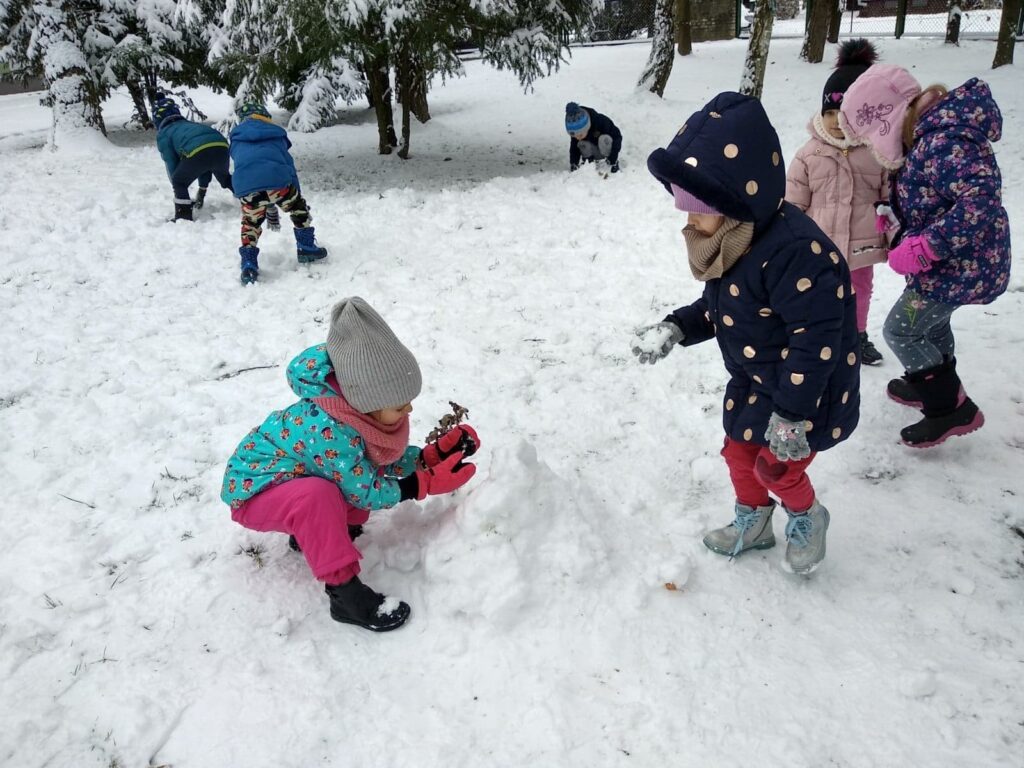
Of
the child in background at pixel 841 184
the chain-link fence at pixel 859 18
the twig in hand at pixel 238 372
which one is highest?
the chain-link fence at pixel 859 18

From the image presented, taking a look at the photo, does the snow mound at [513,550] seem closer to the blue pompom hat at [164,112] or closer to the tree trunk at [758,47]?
the blue pompom hat at [164,112]

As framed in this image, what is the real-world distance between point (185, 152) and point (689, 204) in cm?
718

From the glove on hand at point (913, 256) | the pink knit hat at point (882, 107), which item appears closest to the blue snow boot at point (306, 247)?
the pink knit hat at point (882, 107)

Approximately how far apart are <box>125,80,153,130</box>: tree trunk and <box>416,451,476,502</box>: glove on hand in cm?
1400

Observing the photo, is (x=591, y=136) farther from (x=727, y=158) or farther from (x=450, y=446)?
(x=727, y=158)

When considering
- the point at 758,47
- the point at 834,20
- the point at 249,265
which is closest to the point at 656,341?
the point at 249,265

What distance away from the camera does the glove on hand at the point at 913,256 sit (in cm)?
302

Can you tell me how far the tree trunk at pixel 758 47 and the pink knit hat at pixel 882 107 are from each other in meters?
7.66

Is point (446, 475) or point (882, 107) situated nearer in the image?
point (446, 475)

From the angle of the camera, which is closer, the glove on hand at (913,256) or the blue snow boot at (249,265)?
the glove on hand at (913,256)

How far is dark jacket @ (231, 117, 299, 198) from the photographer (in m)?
6.18

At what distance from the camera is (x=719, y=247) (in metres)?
2.30

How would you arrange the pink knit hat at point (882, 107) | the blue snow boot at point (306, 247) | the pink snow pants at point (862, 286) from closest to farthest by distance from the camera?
the pink knit hat at point (882, 107) < the pink snow pants at point (862, 286) < the blue snow boot at point (306, 247)

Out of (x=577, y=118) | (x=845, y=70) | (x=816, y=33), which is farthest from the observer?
(x=816, y=33)
